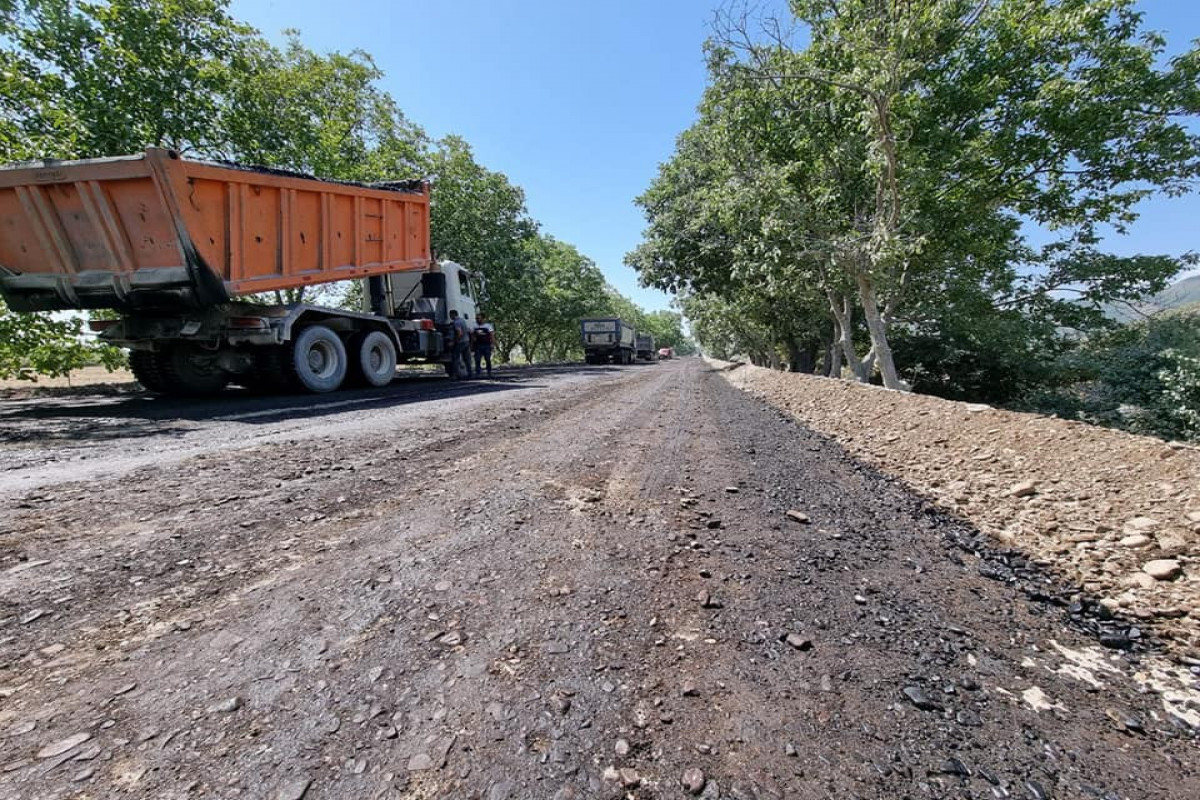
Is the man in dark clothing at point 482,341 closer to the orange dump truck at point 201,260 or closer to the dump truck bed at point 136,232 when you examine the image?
the orange dump truck at point 201,260

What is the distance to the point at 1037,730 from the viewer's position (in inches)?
45.3

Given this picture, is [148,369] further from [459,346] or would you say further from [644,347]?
[644,347]

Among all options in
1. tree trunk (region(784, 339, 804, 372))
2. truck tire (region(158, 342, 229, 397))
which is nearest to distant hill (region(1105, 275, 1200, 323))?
tree trunk (region(784, 339, 804, 372))

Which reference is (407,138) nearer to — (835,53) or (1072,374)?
(835,53)

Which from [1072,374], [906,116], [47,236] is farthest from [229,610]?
[1072,374]

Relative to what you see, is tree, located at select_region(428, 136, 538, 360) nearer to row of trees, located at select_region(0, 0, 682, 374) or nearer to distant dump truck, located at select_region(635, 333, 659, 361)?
row of trees, located at select_region(0, 0, 682, 374)

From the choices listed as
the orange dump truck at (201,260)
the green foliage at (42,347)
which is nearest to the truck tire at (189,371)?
the orange dump truck at (201,260)

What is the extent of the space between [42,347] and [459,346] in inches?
288

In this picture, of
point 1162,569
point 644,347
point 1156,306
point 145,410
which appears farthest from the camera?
point 644,347

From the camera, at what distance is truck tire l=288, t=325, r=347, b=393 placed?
7.51 meters

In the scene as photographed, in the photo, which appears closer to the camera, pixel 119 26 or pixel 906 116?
pixel 906 116

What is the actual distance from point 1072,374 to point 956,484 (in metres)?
11.4

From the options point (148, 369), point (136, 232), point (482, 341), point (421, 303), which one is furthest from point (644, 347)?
point (136, 232)

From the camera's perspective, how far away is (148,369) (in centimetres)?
732
